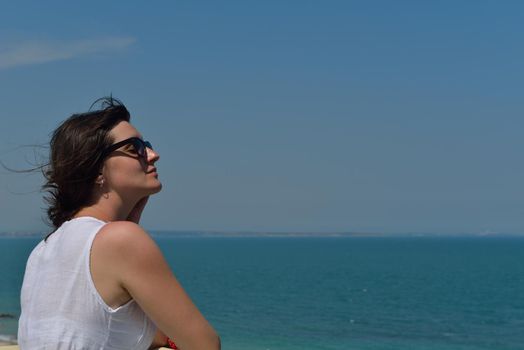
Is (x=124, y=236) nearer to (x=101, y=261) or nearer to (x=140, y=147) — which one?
(x=101, y=261)

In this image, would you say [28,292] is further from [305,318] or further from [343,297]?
[343,297]

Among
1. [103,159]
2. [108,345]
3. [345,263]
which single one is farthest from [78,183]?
[345,263]

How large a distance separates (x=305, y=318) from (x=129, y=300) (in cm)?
5443

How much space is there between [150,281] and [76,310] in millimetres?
178

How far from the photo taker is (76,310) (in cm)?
175

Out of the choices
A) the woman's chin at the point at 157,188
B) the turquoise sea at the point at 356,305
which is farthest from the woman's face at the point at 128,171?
the turquoise sea at the point at 356,305

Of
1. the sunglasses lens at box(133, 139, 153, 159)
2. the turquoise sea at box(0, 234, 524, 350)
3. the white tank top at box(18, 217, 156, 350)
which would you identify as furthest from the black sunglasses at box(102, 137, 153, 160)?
the turquoise sea at box(0, 234, 524, 350)

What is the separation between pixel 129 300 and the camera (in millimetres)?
1750

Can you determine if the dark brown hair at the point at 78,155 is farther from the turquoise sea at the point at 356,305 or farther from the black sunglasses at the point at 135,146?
the turquoise sea at the point at 356,305

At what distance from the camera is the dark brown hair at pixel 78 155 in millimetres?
1886

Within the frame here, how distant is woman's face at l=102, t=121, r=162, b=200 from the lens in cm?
189

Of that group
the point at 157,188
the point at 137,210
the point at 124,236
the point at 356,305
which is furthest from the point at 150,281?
the point at 356,305

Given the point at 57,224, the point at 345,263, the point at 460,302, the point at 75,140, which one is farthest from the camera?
the point at 345,263

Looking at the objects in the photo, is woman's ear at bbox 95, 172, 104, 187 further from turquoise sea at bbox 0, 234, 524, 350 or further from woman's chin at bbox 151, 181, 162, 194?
turquoise sea at bbox 0, 234, 524, 350
